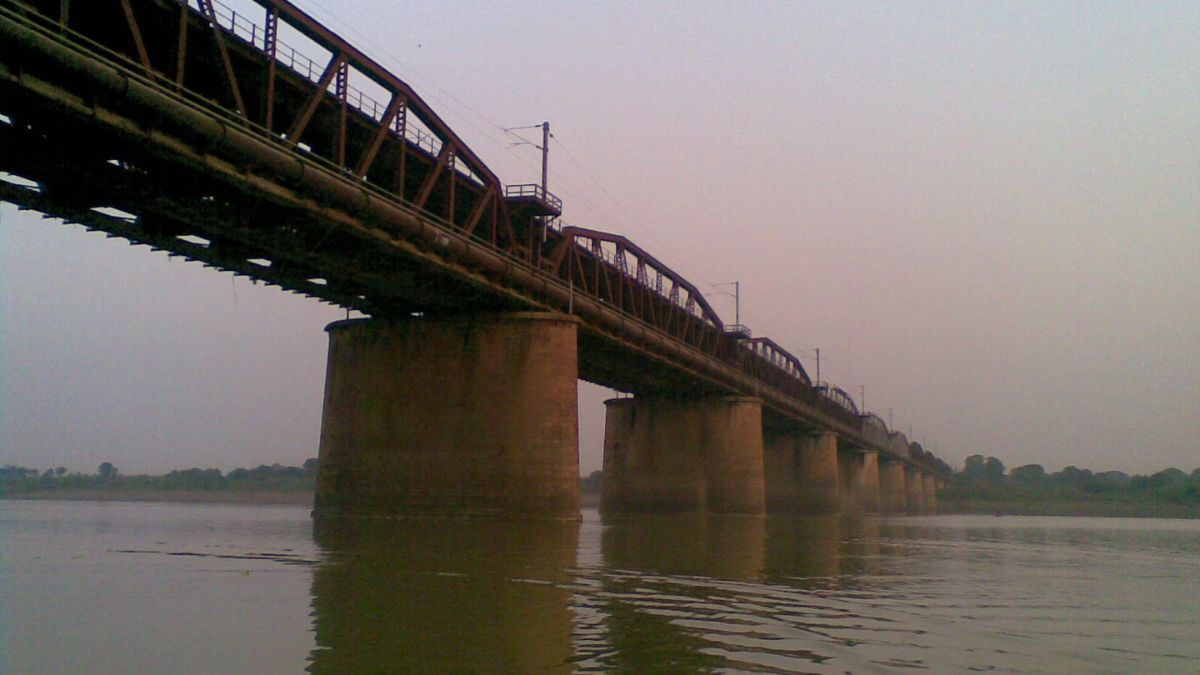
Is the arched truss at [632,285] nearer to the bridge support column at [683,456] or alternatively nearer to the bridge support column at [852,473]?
the bridge support column at [683,456]

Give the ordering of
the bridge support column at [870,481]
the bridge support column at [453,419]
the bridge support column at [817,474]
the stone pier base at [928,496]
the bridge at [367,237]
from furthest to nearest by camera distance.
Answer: the stone pier base at [928,496]
the bridge support column at [870,481]
the bridge support column at [817,474]
the bridge support column at [453,419]
the bridge at [367,237]

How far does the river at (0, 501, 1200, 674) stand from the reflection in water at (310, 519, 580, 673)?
47mm

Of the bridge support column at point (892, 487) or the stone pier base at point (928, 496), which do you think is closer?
the bridge support column at point (892, 487)

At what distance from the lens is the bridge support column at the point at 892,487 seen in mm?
145500

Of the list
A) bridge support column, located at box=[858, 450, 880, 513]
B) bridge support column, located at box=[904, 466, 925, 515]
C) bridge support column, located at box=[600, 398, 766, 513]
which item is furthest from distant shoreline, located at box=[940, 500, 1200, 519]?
bridge support column, located at box=[600, 398, 766, 513]

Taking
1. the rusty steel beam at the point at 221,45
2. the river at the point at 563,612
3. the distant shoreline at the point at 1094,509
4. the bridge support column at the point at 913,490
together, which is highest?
the rusty steel beam at the point at 221,45

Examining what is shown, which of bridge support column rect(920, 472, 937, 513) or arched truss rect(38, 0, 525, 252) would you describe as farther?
bridge support column rect(920, 472, 937, 513)

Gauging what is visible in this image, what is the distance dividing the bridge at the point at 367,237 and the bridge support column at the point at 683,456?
278 millimetres

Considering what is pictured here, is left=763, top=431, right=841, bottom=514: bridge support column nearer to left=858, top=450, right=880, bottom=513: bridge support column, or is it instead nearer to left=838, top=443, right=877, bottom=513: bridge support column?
left=838, top=443, right=877, bottom=513: bridge support column

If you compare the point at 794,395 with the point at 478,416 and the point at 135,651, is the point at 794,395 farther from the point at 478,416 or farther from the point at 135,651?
the point at 135,651

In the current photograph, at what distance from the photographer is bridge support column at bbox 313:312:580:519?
41.4m

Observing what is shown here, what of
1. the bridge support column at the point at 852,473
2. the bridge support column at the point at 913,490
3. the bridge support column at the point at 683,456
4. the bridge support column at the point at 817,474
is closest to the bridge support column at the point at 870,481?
the bridge support column at the point at 852,473

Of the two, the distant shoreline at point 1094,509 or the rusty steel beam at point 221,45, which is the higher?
the rusty steel beam at point 221,45

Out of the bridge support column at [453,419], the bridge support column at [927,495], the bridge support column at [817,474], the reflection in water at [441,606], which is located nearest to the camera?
the reflection in water at [441,606]
